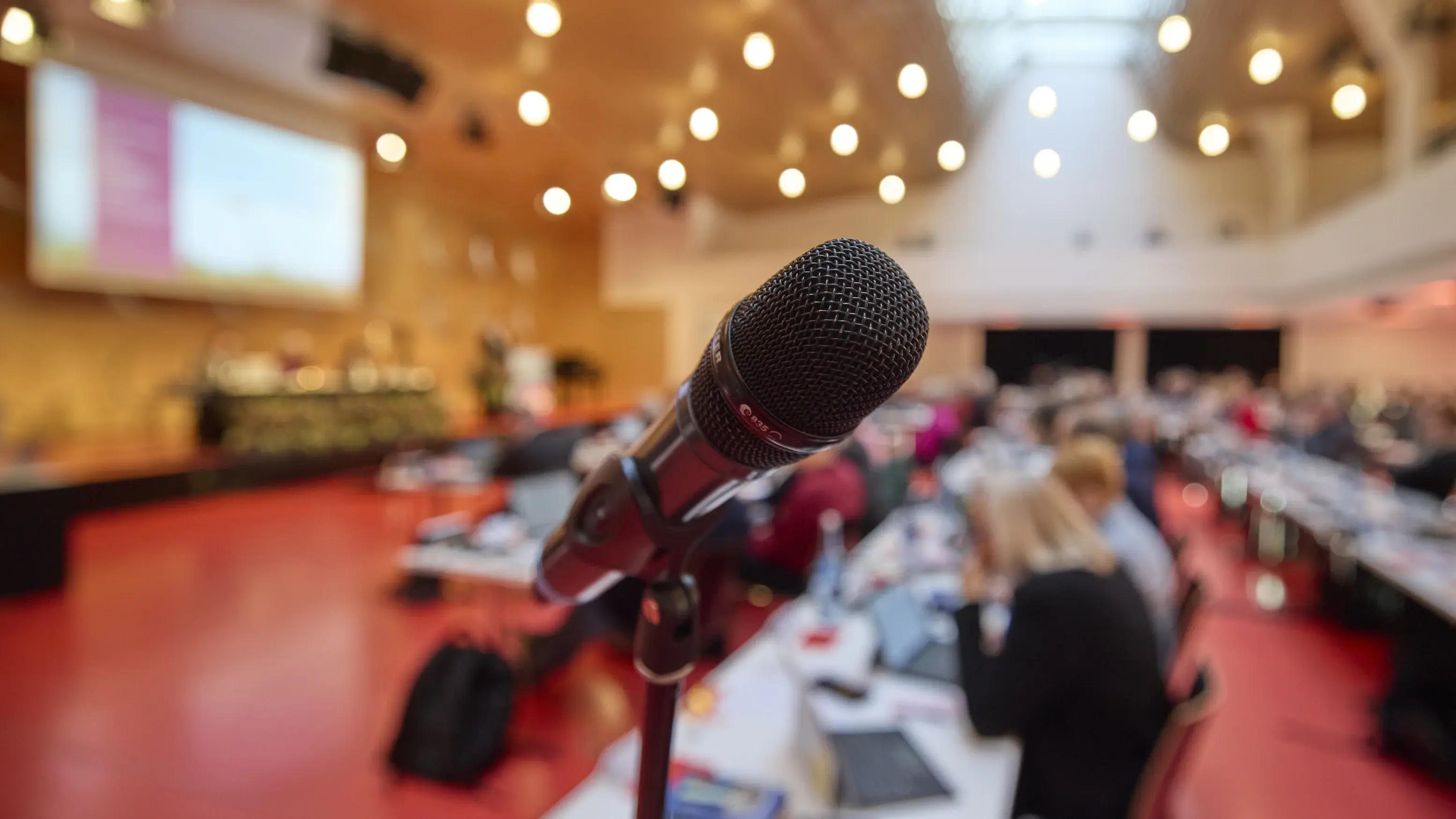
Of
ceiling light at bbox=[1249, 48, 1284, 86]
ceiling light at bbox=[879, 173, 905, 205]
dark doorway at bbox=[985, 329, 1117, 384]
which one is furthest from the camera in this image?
dark doorway at bbox=[985, 329, 1117, 384]

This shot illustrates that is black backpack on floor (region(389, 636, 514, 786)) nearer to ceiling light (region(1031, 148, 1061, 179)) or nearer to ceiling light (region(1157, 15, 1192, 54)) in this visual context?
ceiling light (region(1157, 15, 1192, 54))

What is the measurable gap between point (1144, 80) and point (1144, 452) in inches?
151

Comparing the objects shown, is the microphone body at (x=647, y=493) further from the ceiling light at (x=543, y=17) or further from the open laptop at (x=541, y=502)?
the ceiling light at (x=543, y=17)

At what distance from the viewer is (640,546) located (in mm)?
677

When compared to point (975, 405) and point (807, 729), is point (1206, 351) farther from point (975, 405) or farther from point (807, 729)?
point (807, 729)

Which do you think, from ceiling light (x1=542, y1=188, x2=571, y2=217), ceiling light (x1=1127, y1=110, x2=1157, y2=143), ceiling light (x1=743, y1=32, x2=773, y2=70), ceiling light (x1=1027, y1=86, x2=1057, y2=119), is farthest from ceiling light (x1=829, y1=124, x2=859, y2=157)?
ceiling light (x1=542, y1=188, x2=571, y2=217)

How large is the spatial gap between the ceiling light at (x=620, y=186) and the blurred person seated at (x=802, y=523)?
27.6ft

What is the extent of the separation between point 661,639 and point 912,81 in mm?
5837

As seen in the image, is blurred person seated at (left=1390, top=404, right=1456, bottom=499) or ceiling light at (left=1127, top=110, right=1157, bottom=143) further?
ceiling light at (left=1127, top=110, right=1157, bottom=143)

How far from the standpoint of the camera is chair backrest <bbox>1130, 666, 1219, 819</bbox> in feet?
5.60

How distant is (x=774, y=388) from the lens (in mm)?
569

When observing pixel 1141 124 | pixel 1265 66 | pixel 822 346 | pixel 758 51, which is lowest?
pixel 822 346

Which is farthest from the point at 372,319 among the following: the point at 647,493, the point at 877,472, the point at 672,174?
the point at 647,493

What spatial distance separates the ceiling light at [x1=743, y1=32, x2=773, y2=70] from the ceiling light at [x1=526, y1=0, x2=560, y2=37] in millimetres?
1727
